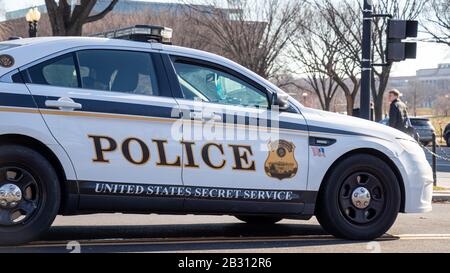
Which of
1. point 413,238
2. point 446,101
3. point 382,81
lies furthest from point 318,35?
point 446,101

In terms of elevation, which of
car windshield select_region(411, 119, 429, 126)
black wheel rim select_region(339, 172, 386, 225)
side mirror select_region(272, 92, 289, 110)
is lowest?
car windshield select_region(411, 119, 429, 126)

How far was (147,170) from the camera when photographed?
5805 mm

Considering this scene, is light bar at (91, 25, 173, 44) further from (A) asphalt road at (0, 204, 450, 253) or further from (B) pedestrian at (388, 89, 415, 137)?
(B) pedestrian at (388, 89, 415, 137)

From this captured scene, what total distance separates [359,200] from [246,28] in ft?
86.9

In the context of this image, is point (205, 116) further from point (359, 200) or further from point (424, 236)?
Result: point (424, 236)

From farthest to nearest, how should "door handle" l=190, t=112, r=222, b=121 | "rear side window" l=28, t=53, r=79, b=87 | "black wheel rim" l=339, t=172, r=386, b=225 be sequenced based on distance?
"black wheel rim" l=339, t=172, r=386, b=225 → "door handle" l=190, t=112, r=222, b=121 → "rear side window" l=28, t=53, r=79, b=87

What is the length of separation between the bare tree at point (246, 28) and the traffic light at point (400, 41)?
20395 mm

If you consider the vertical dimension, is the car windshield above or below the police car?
below

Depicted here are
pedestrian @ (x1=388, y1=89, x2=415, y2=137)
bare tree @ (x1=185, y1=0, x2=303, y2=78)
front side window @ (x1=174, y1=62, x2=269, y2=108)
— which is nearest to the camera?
front side window @ (x1=174, y1=62, x2=269, y2=108)

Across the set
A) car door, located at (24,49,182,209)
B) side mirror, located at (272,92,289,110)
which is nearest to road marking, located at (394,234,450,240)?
side mirror, located at (272,92,289,110)

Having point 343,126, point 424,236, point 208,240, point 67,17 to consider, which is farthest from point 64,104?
point 67,17

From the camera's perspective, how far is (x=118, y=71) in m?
5.98

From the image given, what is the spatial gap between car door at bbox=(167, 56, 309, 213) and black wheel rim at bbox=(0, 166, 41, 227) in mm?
1260

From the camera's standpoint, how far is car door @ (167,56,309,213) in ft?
19.5
